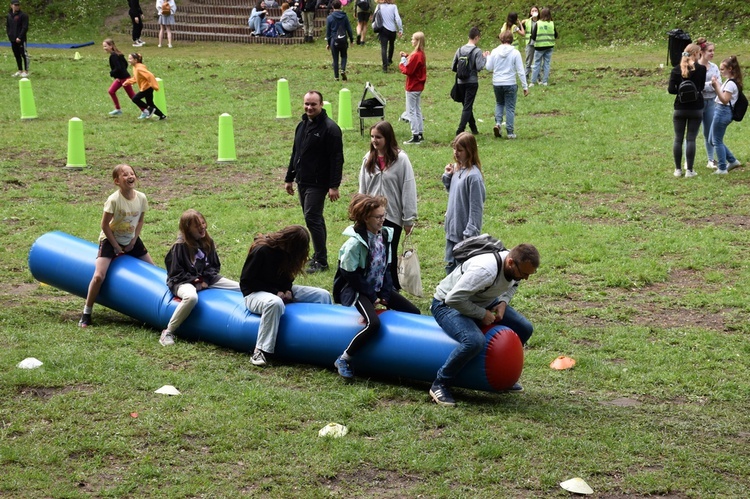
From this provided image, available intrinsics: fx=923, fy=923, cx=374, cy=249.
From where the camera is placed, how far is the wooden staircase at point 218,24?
30.5 m

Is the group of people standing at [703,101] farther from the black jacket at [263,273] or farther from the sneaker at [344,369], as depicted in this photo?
the sneaker at [344,369]

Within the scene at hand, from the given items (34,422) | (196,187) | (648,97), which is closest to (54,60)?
(196,187)

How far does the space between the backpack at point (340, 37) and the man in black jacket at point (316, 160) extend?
43.8 ft

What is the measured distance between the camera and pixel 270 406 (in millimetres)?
6672

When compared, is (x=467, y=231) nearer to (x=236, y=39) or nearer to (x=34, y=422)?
(x=34, y=422)

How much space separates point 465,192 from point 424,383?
1.95 metres

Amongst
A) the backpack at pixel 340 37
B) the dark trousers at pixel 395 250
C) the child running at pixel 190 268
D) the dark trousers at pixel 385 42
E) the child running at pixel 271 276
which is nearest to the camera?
the child running at pixel 271 276

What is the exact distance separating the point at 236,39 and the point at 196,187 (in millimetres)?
17653

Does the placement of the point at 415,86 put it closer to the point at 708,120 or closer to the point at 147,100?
the point at 708,120

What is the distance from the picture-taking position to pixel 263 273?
7.71 metres

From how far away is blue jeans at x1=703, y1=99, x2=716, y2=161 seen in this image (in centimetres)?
1398

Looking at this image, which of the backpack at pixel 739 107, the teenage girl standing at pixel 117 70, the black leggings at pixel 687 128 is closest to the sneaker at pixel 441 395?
the black leggings at pixel 687 128

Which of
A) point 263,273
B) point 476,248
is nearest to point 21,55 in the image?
point 263,273

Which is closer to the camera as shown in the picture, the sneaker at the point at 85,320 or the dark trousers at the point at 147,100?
the sneaker at the point at 85,320
